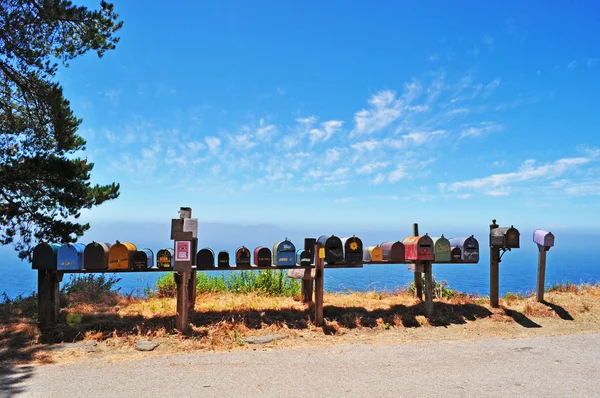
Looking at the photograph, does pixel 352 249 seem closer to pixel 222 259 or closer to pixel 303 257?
pixel 303 257

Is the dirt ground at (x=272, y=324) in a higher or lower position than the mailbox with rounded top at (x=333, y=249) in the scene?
lower

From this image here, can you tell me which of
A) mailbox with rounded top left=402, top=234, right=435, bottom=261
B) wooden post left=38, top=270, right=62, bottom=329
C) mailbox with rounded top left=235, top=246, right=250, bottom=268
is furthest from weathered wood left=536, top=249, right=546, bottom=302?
wooden post left=38, top=270, right=62, bottom=329

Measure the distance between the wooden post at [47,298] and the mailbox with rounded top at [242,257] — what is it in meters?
3.12

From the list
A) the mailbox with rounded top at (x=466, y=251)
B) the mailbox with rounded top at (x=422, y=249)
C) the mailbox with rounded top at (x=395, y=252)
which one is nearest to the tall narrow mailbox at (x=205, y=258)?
the mailbox with rounded top at (x=395, y=252)

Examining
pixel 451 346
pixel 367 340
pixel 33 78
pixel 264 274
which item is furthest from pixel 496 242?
pixel 33 78

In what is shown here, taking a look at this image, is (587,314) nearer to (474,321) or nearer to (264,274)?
(474,321)

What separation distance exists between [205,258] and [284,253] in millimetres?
1487

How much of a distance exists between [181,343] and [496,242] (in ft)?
22.7

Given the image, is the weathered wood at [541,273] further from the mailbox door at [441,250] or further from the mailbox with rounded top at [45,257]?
the mailbox with rounded top at [45,257]

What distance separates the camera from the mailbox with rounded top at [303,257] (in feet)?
27.5

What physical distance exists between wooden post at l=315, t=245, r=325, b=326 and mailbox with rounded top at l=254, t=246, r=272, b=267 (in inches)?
36.2

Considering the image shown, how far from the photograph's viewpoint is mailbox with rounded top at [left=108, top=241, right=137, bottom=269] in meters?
7.47

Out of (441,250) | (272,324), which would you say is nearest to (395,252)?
(441,250)

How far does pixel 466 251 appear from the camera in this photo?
9188 millimetres
